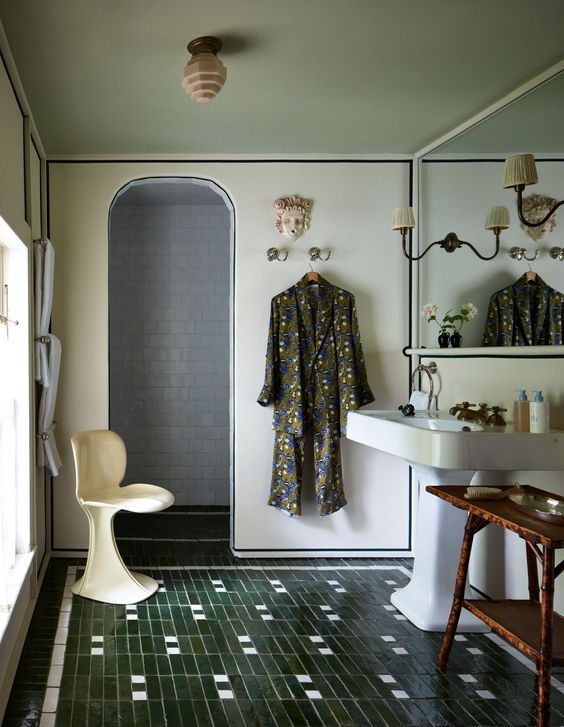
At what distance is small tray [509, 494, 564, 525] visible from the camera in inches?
102

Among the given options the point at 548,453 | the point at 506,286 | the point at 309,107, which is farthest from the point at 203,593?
the point at 309,107

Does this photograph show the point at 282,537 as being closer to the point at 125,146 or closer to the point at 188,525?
the point at 188,525


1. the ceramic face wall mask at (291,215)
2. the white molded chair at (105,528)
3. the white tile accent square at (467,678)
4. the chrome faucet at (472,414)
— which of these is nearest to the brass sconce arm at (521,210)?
the chrome faucet at (472,414)

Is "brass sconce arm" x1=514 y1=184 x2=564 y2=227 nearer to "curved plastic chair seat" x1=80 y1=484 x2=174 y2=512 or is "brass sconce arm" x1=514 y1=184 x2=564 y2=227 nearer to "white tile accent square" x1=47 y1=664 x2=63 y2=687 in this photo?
"curved plastic chair seat" x1=80 y1=484 x2=174 y2=512

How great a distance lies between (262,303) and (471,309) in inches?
56.8

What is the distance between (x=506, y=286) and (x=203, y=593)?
2.42 metres

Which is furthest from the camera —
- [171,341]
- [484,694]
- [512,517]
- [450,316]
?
[171,341]

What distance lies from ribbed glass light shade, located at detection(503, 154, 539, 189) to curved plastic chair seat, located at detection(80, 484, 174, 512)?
8.08 ft

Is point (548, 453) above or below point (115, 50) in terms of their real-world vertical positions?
below

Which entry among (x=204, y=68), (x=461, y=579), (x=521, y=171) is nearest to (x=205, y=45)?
(x=204, y=68)

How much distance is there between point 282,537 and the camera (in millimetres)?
4863

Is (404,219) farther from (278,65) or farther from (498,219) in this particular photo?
(278,65)

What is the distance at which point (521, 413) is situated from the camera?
3.31 m

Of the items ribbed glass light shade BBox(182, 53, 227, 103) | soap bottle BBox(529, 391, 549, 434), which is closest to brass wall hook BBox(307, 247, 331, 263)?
ribbed glass light shade BBox(182, 53, 227, 103)
